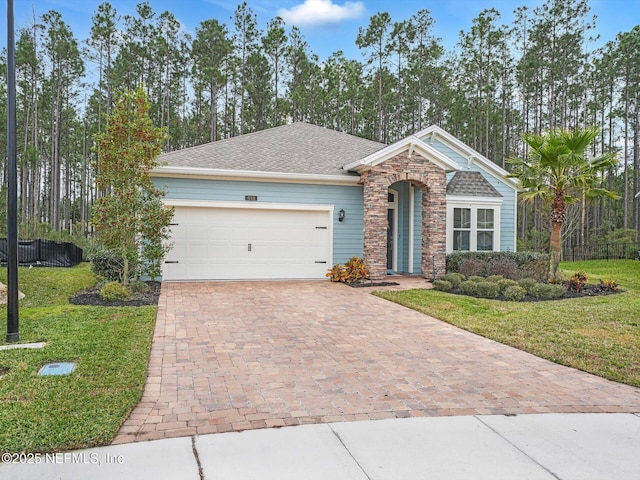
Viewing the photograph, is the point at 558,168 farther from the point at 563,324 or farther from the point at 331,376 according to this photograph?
the point at 331,376

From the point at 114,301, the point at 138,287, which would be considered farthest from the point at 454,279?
the point at 114,301

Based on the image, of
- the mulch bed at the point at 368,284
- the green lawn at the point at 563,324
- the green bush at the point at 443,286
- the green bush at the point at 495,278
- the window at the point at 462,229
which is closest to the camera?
the green lawn at the point at 563,324

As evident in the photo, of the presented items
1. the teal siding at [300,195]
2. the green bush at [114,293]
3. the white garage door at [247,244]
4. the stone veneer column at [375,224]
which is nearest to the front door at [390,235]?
the teal siding at [300,195]

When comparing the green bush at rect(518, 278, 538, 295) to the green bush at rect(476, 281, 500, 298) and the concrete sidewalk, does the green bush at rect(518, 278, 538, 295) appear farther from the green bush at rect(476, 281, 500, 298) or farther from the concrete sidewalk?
the concrete sidewalk

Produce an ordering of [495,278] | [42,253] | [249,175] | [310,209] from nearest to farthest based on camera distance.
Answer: [495,278]
[249,175]
[310,209]
[42,253]

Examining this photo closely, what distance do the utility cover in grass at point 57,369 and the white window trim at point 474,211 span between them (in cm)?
1119

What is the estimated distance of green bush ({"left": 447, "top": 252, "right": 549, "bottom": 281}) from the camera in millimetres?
11624

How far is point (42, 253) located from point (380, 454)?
602 inches

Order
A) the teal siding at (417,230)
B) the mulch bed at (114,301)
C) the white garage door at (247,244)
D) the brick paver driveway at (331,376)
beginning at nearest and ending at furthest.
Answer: the brick paver driveway at (331,376) < the mulch bed at (114,301) < the white garage door at (247,244) < the teal siding at (417,230)

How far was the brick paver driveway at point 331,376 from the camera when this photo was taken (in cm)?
369

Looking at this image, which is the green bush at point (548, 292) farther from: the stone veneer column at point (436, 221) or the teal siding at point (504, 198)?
the teal siding at point (504, 198)

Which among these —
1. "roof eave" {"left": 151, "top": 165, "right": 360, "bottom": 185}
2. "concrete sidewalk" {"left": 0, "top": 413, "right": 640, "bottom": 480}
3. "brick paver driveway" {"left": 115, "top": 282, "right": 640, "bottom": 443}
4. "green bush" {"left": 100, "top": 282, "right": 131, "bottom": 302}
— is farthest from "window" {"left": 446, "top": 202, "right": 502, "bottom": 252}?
"concrete sidewalk" {"left": 0, "top": 413, "right": 640, "bottom": 480}

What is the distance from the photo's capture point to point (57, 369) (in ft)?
15.1

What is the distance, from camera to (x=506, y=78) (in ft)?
93.5
